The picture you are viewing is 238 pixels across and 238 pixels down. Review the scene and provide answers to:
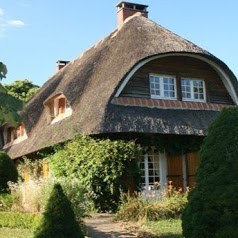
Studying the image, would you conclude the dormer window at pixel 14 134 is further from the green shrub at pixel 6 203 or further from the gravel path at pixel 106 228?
the gravel path at pixel 106 228

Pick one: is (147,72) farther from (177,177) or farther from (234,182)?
(234,182)

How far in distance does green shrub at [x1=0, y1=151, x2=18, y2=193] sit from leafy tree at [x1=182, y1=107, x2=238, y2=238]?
1215 centimetres

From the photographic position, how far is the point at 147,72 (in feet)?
61.4

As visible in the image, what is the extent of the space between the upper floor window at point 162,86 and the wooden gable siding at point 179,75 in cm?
18

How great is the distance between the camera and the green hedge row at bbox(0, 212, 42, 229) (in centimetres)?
1209

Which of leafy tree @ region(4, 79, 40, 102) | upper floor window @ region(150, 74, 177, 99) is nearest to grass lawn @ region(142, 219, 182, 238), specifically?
upper floor window @ region(150, 74, 177, 99)

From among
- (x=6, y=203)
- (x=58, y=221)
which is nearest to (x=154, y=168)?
(x=6, y=203)

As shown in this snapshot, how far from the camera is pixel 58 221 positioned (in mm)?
8750

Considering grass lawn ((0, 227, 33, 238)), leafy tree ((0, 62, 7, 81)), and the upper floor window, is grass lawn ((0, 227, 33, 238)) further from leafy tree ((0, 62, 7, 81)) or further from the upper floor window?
the upper floor window

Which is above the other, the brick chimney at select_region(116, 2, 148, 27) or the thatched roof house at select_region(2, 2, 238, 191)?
the brick chimney at select_region(116, 2, 148, 27)

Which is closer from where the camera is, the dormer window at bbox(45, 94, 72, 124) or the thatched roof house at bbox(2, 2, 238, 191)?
the thatched roof house at bbox(2, 2, 238, 191)

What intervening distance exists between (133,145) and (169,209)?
302 centimetres

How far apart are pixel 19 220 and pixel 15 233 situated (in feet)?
2.62

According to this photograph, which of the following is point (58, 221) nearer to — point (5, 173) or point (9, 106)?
point (9, 106)
